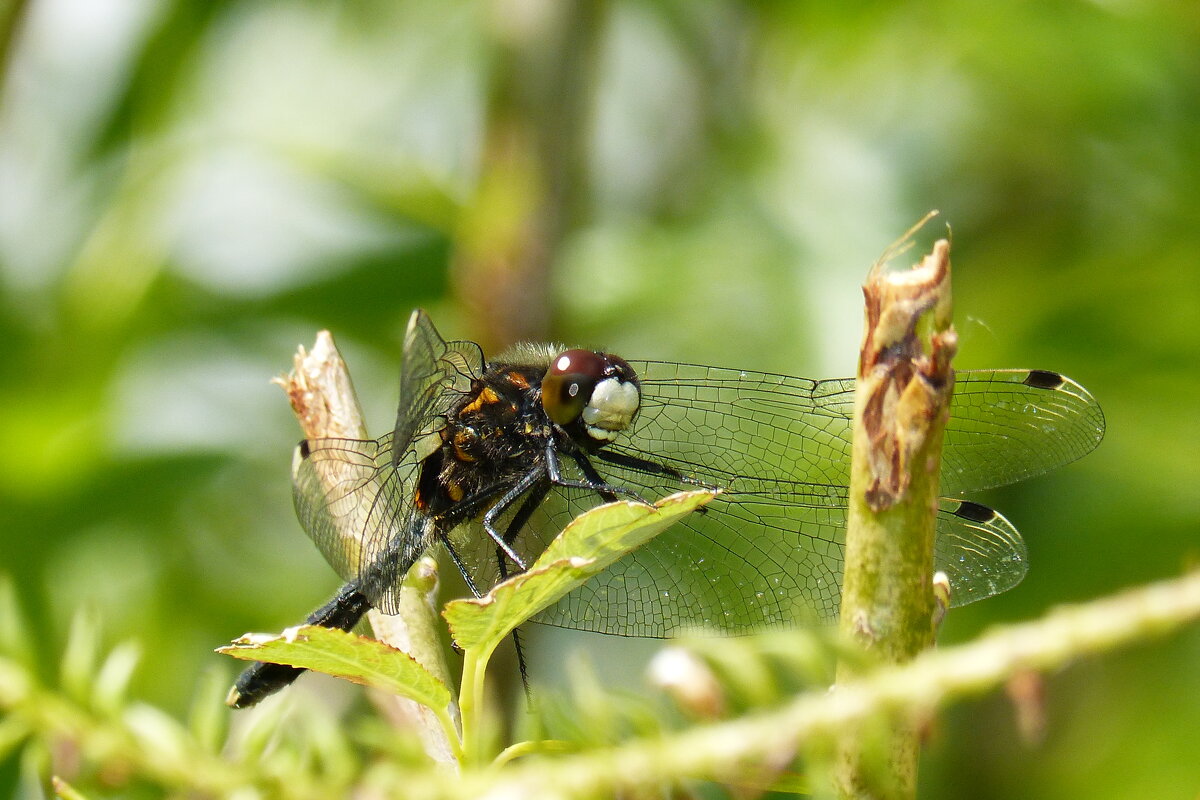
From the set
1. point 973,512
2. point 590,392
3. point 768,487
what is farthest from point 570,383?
point 973,512

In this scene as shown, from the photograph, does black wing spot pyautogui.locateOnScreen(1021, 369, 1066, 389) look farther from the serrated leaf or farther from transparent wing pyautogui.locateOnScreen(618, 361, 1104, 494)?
the serrated leaf

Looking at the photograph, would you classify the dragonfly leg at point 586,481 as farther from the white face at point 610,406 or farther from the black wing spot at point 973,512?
the black wing spot at point 973,512

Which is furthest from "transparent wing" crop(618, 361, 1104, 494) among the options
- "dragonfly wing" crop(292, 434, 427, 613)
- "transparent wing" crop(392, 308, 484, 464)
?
"dragonfly wing" crop(292, 434, 427, 613)

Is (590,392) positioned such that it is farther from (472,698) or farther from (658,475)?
(472,698)

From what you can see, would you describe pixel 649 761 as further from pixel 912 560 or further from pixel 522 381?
pixel 522 381

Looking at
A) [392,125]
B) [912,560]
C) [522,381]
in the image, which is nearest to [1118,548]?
[522,381]

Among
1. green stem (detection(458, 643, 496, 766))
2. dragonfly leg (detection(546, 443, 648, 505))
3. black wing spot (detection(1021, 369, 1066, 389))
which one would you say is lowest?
green stem (detection(458, 643, 496, 766))
